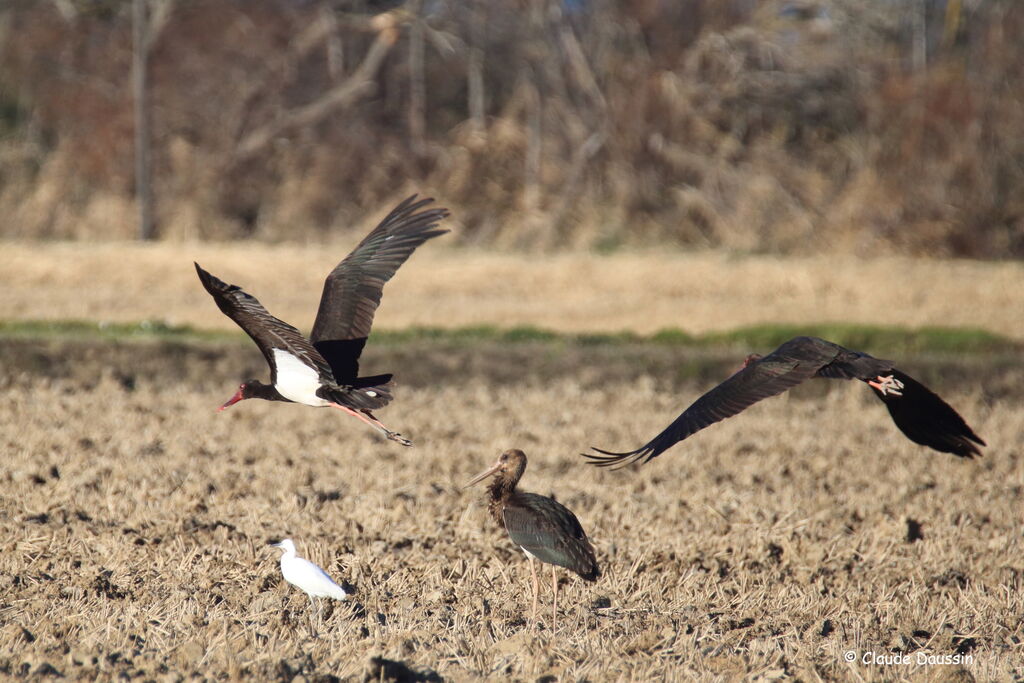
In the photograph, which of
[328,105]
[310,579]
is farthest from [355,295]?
[328,105]

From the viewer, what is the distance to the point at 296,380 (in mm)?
7113

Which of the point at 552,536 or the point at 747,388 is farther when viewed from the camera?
the point at 747,388

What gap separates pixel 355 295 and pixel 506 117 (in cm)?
2347

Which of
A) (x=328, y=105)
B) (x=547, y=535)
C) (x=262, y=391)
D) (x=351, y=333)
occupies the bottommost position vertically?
(x=547, y=535)

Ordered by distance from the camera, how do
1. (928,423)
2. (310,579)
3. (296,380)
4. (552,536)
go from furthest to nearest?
1. (296,380)
2. (928,423)
3. (552,536)
4. (310,579)

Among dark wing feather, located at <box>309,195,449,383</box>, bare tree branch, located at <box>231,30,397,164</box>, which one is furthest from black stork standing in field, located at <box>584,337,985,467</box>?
bare tree branch, located at <box>231,30,397,164</box>

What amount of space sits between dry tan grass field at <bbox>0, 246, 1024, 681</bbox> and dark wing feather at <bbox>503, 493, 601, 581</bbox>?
0.84 feet

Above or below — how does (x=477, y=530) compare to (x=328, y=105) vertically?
below

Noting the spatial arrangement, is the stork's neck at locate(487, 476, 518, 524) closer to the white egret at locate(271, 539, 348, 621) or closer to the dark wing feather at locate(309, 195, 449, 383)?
the white egret at locate(271, 539, 348, 621)

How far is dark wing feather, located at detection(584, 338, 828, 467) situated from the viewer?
5598 mm

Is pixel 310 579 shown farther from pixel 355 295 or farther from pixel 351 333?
pixel 355 295

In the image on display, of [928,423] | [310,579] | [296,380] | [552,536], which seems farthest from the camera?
[296,380]

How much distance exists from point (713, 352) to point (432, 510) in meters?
7.43

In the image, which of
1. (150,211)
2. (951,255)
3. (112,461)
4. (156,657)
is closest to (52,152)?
(150,211)
